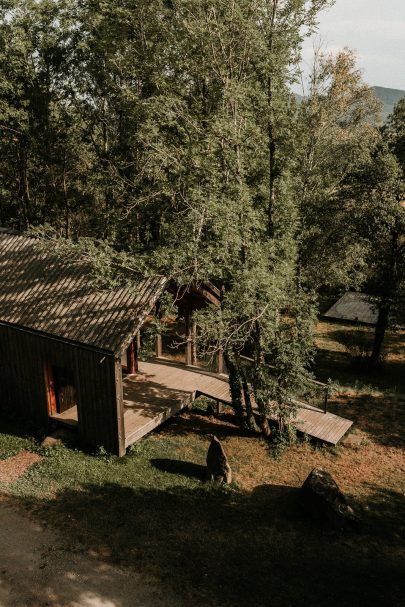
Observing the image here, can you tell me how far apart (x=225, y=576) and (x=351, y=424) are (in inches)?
357

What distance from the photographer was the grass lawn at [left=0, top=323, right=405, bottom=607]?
10.8 meters

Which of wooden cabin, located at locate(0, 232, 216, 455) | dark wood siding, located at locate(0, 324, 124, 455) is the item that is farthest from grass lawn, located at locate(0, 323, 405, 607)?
wooden cabin, located at locate(0, 232, 216, 455)

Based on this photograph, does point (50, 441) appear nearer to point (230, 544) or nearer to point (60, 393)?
point (60, 393)

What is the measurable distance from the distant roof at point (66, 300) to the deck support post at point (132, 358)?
13.5 feet

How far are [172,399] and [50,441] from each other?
4.84 metres

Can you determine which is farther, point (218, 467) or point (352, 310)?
point (352, 310)

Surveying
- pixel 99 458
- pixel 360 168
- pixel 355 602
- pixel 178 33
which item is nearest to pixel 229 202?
pixel 178 33

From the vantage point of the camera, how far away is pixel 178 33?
17.1 meters

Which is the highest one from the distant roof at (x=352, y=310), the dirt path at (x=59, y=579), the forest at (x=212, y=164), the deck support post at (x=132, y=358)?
the forest at (x=212, y=164)

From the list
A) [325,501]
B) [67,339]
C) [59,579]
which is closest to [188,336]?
[67,339]

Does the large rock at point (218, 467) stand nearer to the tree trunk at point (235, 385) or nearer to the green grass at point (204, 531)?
the green grass at point (204, 531)

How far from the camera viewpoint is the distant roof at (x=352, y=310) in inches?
1375

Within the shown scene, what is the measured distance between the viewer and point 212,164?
1497 cm

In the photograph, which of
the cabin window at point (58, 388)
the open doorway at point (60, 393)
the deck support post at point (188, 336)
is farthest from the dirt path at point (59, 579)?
the deck support post at point (188, 336)
